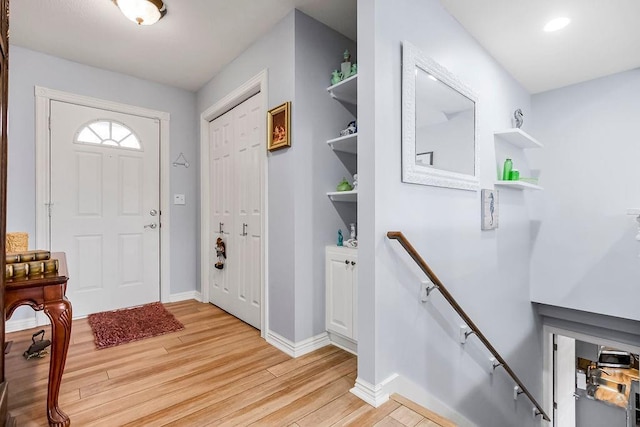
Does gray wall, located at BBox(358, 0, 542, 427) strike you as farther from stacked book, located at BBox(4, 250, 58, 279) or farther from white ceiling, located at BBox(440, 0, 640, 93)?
stacked book, located at BBox(4, 250, 58, 279)

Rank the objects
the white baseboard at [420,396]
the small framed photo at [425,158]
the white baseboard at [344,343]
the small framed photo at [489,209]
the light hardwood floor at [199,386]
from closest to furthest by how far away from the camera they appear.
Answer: the light hardwood floor at [199,386]
the white baseboard at [420,396]
the small framed photo at [425,158]
the white baseboard at [344,343]
the small framed photo at [489,209]

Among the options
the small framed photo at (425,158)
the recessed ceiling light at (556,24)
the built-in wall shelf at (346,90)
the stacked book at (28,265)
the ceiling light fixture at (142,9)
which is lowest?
the stacked book at (28,265)

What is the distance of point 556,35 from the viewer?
98.6 inches

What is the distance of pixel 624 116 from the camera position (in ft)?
10.3

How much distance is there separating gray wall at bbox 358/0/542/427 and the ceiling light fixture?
149 cm

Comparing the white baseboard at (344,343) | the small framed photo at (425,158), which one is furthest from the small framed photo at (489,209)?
the white baseboard at (344,343)

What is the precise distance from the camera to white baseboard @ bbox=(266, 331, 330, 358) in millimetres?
2225

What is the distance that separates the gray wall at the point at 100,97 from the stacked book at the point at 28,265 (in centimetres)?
189

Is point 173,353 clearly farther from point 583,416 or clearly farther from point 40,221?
point 583,416

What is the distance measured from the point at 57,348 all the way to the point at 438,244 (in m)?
2.20

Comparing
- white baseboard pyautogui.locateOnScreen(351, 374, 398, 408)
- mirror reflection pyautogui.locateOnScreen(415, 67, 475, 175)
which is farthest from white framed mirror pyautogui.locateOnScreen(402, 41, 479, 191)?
white baseboard pyautogui.locateOnScreen(351, 374, 398, 408)

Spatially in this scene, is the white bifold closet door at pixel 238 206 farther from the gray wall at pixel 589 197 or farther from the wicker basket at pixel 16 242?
the gray wall at pixel 589 197

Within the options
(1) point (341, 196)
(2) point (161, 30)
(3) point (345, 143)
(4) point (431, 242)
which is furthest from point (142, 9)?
(4) point (431, 242)

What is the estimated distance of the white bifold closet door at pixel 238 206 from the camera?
9.00 ft
